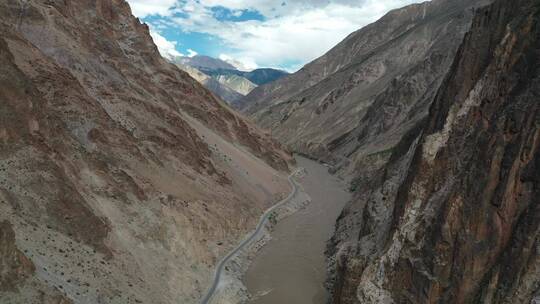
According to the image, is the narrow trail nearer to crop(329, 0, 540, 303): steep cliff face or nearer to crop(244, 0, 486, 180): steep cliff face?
crop(329, 0, 540, 303): steep cliff face

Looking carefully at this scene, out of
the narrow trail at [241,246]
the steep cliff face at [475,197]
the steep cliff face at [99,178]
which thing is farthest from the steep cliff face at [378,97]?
the steep cliff face at [475,197]

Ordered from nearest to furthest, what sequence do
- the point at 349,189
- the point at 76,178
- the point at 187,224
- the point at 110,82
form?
the point at 76,178 < the point at 187,224 < the point at 110,82 < the point at 349,189

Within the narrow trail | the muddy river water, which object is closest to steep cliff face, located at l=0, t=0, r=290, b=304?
the narrow trail

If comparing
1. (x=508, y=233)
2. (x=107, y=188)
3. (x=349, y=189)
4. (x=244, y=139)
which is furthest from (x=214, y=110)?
(x=508, y=233)

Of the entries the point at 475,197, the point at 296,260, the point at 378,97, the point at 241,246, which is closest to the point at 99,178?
the point at 241,246

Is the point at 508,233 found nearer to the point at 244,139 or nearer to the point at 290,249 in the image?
the point at 290,249

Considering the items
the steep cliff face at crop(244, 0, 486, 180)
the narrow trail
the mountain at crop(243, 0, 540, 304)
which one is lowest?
the narrow trail
